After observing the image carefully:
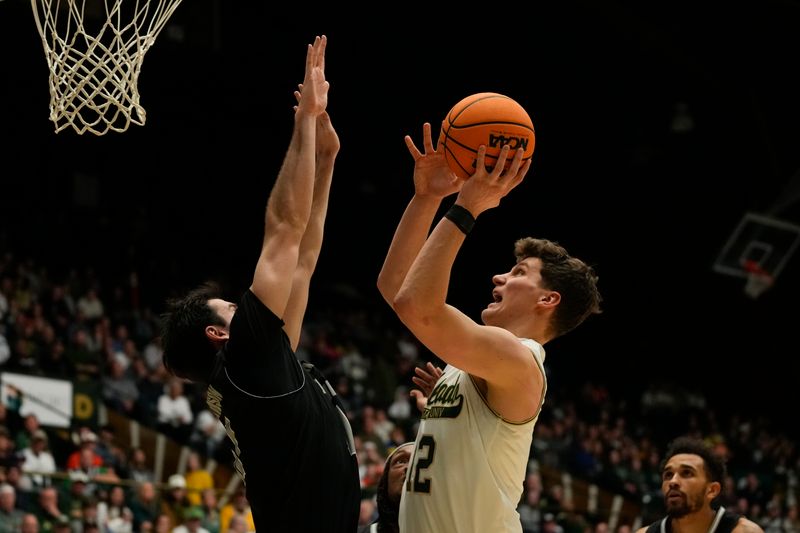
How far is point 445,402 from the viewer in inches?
141

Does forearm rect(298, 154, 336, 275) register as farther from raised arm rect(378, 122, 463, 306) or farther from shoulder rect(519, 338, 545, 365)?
shoulder rect(519, 338, 545, 365)

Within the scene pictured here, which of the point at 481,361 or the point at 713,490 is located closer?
the point at 481,361

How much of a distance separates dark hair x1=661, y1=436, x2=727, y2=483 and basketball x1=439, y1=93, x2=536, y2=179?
2619 millimetres

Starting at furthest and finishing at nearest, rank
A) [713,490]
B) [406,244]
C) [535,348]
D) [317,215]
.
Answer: [713,490]
[317,215]
[406,244]
[535,348]

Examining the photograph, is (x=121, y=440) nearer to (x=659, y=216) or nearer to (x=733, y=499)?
(x=733, y=499)

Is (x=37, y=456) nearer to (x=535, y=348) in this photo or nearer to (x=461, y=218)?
(x=535, y=348)

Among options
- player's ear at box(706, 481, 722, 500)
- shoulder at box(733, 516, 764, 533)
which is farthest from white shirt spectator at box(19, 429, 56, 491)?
shoulder at box(733, 516, 764, 533)

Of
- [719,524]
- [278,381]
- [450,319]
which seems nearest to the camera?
[450,319]

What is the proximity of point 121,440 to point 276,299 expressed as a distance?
9.59 meters

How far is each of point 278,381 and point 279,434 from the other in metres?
0.16

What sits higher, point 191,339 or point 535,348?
point 535,348

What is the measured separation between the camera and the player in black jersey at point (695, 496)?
5.49 metres

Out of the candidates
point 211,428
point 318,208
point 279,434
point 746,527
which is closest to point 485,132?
point 318,208

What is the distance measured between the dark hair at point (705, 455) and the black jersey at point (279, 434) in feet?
8.71
